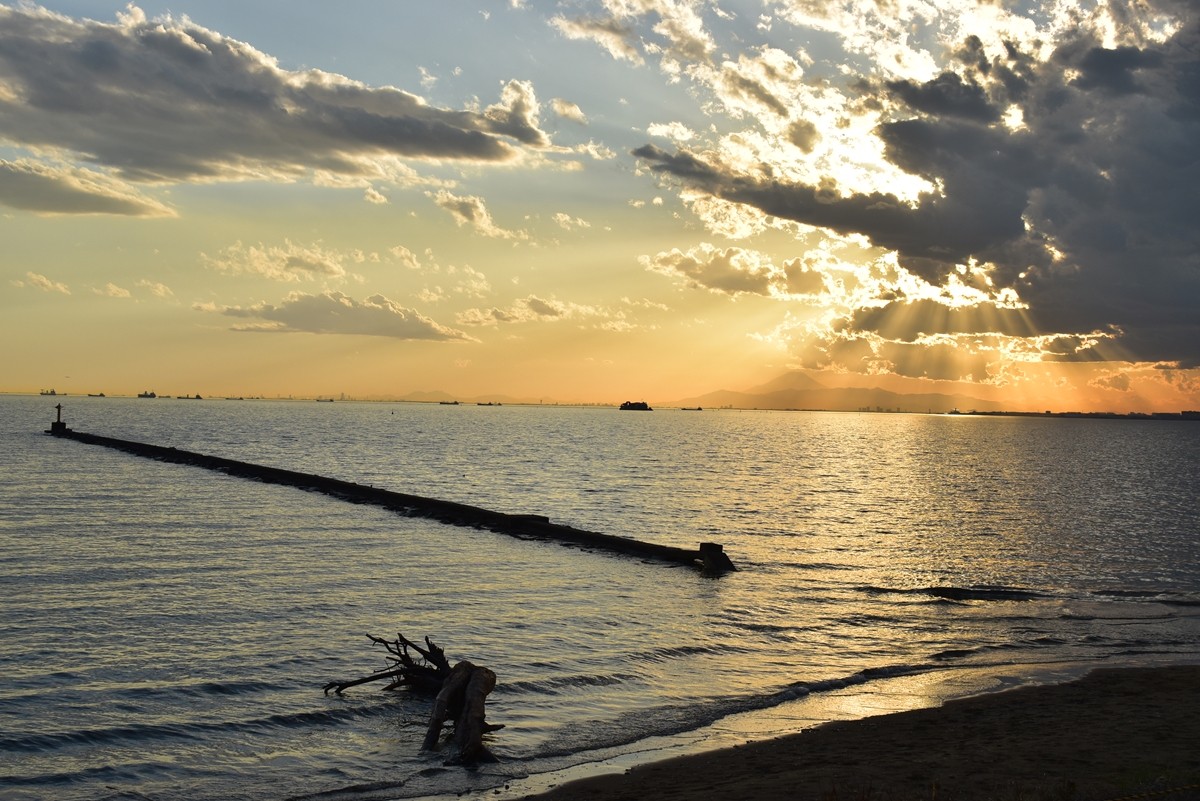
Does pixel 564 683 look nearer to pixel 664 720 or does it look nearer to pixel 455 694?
pixel 664 720

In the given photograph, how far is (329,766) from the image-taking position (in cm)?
1574

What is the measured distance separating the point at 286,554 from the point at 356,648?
15.9 meters

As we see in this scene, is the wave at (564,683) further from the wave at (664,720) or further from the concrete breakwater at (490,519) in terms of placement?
the concrete breakwater at (490,519)

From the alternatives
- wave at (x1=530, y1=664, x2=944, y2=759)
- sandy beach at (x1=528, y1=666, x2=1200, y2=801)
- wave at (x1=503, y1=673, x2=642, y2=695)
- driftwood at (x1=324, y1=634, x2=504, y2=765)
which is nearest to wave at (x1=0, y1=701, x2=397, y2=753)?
driftwood at (x1=324, y1=634, x2=504, y2=765)

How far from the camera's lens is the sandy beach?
1326 cm

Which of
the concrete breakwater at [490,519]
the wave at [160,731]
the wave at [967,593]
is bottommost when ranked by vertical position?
the wave at [967,593]

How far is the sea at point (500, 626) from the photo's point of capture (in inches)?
647

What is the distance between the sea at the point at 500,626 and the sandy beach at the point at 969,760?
3.67 ft

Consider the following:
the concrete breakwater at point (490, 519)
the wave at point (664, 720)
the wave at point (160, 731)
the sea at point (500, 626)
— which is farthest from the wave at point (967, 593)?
the wave at point (160, 731)

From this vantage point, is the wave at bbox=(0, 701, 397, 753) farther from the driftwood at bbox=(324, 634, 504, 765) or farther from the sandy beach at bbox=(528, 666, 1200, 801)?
the sandy beach at bbox=(528, 666, 1200, 801)

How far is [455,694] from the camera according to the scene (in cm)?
1744

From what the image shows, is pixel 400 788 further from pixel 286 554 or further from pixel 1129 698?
pixel 286 554

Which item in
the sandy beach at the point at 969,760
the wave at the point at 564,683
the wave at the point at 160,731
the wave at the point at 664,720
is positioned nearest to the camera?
the sandy beach at the point at 969,760

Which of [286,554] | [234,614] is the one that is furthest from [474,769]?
[286,554]
